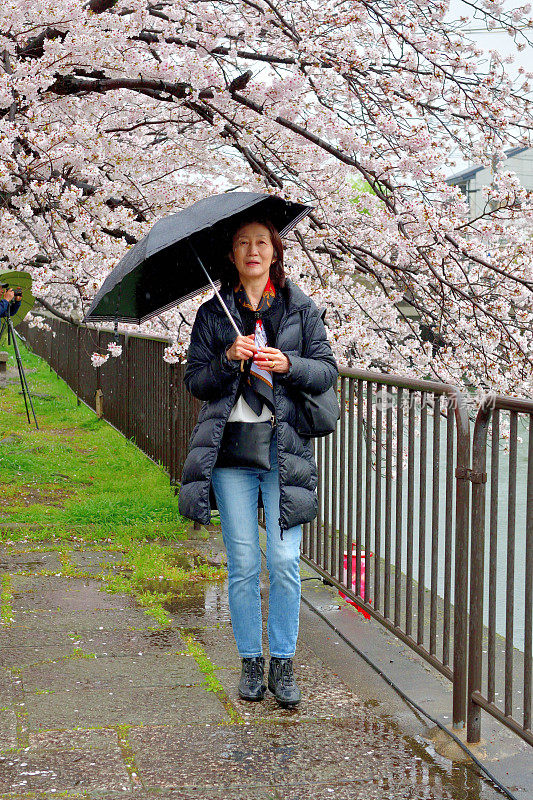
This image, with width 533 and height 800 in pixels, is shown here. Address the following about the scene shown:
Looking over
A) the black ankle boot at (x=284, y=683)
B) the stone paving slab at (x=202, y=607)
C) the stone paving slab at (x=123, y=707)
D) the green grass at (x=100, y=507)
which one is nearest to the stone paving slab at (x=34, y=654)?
the stone paving slab at (x=123, y=707)

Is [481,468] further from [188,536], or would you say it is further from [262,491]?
[188,536]

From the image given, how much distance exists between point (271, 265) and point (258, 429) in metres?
0.70

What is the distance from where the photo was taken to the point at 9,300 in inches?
398

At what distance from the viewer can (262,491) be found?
3.78 meters

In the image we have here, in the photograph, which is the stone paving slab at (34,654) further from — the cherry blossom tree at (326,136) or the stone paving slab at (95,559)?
the cherry blossom tree at (326,136)

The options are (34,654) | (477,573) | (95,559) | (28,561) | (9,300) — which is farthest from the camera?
(9,300)

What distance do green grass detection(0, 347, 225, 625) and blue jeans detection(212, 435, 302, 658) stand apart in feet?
3.27

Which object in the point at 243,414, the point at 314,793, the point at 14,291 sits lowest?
the point at 314,793

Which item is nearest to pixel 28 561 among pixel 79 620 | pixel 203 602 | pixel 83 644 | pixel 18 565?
pixel 18 565

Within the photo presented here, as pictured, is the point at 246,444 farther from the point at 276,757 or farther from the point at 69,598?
the point at 69,598

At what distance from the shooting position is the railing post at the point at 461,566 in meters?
3.41

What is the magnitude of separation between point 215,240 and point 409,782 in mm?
2225

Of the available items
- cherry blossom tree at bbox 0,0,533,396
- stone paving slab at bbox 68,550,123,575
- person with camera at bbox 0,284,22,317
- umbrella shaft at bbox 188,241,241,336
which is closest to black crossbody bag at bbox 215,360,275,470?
umbrella shaft at bbox 188,241,241,336

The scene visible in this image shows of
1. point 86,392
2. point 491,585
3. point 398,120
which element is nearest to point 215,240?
point 491,585
